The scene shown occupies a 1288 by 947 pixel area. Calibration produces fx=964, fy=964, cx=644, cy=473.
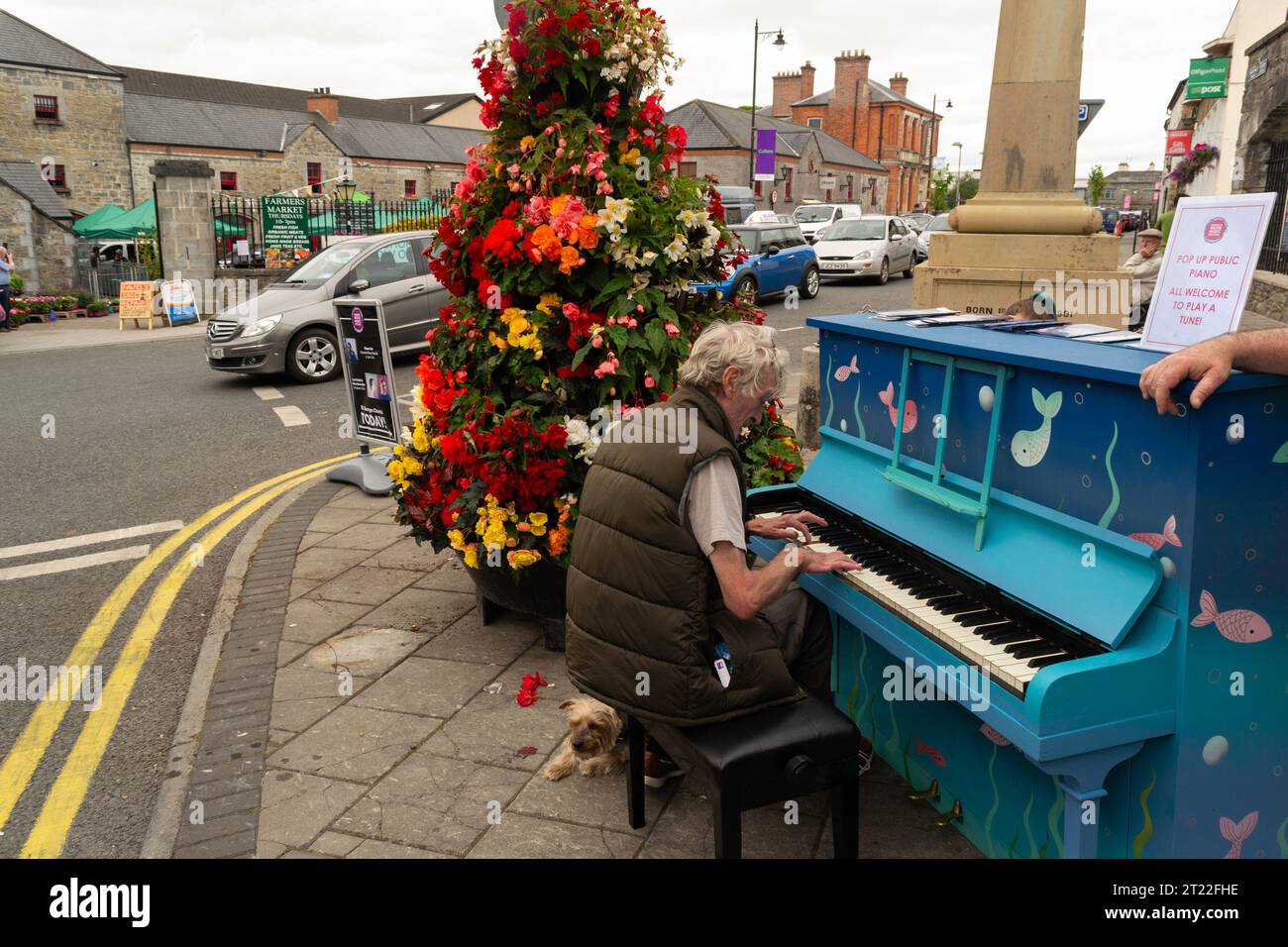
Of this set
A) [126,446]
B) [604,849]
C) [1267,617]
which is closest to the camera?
[1267,617]

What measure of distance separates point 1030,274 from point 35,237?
25.6 meters

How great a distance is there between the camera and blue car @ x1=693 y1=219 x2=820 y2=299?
20391 millimetres

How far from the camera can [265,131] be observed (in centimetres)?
5256

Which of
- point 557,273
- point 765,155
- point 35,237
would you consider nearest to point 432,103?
point 765,155

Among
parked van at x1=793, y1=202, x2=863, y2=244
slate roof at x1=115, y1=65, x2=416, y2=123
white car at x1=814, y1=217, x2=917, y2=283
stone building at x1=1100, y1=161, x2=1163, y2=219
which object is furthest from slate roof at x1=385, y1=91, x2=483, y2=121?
stone building at x1=1100, y1=161, x2=1163, y2=219

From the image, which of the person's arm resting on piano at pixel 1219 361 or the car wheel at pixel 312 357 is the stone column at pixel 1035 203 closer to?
the person's arm resting on piano at pixel 1219 361

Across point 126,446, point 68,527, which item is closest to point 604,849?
point 68,527

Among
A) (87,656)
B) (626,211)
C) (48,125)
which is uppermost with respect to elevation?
(48,125)

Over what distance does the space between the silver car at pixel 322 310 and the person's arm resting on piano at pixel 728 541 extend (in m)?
10.8

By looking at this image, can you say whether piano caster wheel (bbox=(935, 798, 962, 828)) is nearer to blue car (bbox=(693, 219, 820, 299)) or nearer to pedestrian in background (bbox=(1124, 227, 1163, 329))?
pedestrian in background (bbox=(1124, 227, 1163, 329))

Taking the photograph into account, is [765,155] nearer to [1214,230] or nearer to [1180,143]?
[1180,143]

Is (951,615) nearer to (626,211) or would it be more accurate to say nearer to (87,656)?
(626,211)

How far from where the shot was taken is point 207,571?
6328mm
